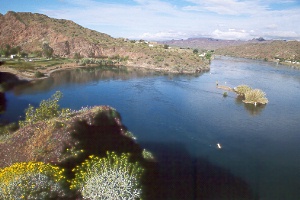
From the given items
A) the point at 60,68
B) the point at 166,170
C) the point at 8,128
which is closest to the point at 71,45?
the point at 60,68

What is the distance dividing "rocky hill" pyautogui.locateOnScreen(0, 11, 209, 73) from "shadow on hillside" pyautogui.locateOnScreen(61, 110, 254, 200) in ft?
293

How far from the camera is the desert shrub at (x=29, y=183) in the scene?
16703 mm

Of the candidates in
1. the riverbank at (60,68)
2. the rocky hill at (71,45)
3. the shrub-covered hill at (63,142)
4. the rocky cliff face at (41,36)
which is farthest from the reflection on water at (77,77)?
the shrub-covered hill at (63,142)

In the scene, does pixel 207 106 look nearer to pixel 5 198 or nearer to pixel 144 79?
pixel 144 79

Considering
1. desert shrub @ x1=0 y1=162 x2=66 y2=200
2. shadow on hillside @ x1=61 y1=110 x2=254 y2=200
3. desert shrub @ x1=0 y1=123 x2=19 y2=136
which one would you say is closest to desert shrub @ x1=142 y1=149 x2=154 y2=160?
shadow on hillside @ x1=61 y1=110 x2=254 y2=200

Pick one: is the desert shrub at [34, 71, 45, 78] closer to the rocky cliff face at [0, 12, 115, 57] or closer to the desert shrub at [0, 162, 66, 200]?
the rocky cliff face at [0, 12, 115, 57]

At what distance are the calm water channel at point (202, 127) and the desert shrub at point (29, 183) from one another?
1374 cm

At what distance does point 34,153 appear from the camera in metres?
26.9

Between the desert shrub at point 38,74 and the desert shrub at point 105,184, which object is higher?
the desert shrub at point 105,184

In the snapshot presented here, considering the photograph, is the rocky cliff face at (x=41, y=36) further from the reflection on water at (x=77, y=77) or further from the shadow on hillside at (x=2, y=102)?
the shadow on hillside at (x=2, y=102)

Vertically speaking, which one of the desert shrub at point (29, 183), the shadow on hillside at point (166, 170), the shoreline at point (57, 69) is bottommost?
the shadow on hillside at point (166, 170)

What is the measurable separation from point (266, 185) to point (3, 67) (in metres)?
82.0

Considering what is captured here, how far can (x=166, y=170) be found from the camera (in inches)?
1303

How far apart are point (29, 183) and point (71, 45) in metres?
130
